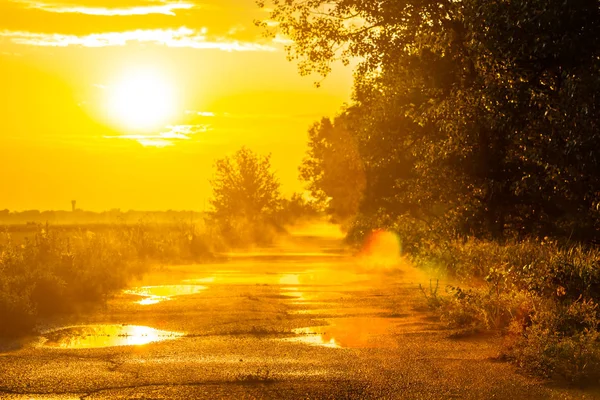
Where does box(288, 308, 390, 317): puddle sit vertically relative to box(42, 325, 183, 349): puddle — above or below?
below

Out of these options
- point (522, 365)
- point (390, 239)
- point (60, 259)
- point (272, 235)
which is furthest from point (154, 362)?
point (272, 235)

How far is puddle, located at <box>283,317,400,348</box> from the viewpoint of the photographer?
12.2m

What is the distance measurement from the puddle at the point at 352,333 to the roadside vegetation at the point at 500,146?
1327 mm

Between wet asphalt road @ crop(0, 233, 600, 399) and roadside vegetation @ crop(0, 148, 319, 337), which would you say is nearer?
wet asphalt road @ crop(0, 233, 600, 399)

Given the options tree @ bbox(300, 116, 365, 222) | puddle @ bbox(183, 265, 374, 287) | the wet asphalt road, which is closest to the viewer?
the wet asphalt road

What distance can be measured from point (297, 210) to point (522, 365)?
115 metres

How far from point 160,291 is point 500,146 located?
32.0 feet

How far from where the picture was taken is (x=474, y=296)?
13969 mm

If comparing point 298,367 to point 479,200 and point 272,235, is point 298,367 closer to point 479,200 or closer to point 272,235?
point 479,200

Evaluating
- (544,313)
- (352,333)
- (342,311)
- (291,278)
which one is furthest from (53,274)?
(544,313)

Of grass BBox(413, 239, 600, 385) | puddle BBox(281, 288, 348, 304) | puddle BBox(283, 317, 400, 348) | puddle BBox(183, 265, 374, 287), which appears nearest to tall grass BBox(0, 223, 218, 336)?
puddle BBox(183, 265, 374, 287)

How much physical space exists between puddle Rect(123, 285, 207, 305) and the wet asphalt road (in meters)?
0.13

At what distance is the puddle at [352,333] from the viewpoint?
12156 millimetres

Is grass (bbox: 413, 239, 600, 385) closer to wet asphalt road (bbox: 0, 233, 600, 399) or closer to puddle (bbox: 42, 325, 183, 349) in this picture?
wet asphalt road (bbox: 0, 233, 600, 399)
